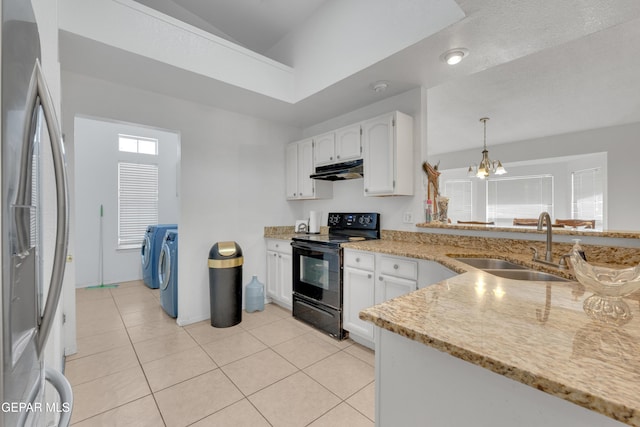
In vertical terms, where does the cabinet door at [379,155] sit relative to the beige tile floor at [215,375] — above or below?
above

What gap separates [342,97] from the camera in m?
2.87

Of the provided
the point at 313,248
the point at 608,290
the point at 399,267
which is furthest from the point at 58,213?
the point at 313,248

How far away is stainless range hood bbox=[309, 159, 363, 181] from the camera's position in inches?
114

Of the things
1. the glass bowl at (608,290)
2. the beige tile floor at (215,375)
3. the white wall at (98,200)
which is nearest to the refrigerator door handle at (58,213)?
the beige tile floor at (215,375)

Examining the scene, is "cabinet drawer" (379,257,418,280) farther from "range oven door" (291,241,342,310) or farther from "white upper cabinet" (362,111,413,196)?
"white upper cabinet" (362,111,413,196)

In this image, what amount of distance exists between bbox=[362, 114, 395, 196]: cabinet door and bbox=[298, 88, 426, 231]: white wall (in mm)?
302

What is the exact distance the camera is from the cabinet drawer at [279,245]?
3.24 metres

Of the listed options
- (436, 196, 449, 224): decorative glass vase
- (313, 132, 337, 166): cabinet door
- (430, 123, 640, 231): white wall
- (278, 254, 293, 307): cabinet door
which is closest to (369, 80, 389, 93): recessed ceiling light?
(313, 132, 337, 166): cabinet door

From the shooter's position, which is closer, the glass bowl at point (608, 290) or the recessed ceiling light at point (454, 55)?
the glass bowl at point (608, 290)

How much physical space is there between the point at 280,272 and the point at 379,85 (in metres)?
2.33

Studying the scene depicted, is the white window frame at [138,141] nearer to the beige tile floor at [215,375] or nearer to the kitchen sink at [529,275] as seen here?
the beige tile floor at [215,375]

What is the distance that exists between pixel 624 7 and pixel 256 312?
12.6ft

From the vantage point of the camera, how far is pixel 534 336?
707 mm

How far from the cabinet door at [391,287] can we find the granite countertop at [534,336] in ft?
3.28
